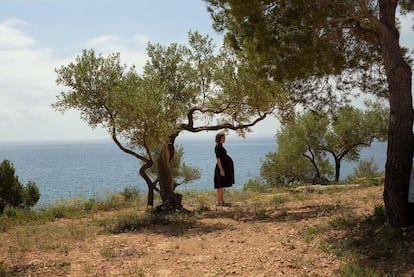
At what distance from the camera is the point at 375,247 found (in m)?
6.89

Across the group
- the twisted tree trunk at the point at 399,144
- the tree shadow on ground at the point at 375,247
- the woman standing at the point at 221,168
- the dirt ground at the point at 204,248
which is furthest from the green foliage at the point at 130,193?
the twisted tree trunk at the point at 399,144

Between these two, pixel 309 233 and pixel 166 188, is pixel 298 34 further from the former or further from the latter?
pixel 166 188

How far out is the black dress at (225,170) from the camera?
14.5m

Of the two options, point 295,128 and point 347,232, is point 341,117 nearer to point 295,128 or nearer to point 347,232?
point 295,128

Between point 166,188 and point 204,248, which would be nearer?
point 204,248

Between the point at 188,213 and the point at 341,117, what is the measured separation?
24247 millimetres

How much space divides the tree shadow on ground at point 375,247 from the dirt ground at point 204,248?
0.92 ft

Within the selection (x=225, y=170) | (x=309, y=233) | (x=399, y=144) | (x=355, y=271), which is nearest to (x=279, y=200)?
(x=225, y=170)

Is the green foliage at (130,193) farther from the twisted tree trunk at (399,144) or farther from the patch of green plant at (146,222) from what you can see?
the twisted tree trunk at (399,144)

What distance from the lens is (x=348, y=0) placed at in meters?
8.70

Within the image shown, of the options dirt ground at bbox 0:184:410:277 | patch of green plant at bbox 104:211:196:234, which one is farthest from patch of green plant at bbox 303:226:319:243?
patch of green plant at bbox 104:211:196:234

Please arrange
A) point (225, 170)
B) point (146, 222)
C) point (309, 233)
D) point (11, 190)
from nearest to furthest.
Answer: point (309, 233) < point (146, 222) < point (225, 170) < point (11, 190)

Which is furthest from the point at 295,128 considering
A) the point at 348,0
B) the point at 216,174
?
the point at 348,0

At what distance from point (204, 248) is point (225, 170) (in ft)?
21.5
